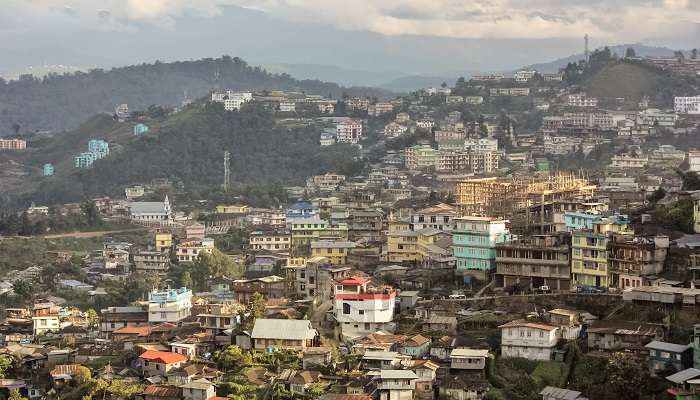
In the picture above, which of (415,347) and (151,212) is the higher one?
(151,212)

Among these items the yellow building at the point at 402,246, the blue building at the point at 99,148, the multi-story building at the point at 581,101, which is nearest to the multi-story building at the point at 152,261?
the yellow building at the point at 402,246

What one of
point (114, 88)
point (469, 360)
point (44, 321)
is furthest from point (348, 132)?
point (114, 88)

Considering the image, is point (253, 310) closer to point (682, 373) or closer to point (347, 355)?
point (347, 355)

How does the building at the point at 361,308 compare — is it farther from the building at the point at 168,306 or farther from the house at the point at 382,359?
the building at the point at 168,306

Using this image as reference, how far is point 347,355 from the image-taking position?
24250 millimetres

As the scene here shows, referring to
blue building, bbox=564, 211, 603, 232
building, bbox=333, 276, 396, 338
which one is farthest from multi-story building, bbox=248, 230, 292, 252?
building, bbox=333, 276, 396, 338

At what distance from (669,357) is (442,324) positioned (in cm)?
506

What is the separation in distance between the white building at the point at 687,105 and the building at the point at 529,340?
36.8 meters

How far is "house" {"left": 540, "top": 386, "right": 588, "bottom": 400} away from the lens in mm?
20547

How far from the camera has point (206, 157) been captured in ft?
208

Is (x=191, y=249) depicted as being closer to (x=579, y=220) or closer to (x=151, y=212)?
(x=151, y=212)

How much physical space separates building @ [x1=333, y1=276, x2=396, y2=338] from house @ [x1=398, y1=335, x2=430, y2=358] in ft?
5.62

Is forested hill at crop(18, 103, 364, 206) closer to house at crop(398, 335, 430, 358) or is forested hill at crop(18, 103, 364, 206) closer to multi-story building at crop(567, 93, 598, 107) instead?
multi-story building at crop(567, 93, 598, 107)

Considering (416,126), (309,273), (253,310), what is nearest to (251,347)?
(253,310)
